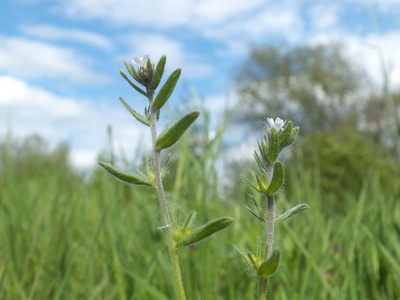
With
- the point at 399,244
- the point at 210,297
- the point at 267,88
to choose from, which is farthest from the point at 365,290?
the point at 267,88

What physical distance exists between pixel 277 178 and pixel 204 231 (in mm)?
119

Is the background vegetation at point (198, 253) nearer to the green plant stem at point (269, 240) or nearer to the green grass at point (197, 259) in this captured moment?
the green grass at point (197, 259)

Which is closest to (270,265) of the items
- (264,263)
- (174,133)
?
(264,263)

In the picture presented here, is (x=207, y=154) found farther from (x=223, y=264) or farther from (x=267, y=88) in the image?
(x=267, y=88)

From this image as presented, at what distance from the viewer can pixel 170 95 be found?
26.6 inches

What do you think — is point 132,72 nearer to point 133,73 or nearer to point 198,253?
point 133,73

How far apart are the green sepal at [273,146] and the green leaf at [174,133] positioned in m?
0.10

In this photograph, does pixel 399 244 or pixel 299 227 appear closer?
pixel 399 244

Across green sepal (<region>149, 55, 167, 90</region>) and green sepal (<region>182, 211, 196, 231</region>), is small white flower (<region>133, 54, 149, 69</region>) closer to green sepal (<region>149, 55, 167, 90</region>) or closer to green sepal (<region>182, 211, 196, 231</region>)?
green sepal (<region>149, 55, 167, 90</region>)

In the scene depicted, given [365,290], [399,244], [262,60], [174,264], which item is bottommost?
[365,290]

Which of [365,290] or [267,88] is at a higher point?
[267,88]

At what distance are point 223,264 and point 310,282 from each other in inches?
15.8

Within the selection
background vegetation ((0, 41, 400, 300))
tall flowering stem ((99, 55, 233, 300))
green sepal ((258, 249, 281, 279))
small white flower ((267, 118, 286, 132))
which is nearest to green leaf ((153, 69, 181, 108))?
tall flowering stem ((99, 55, 233, 300))

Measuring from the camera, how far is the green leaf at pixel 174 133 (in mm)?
659
